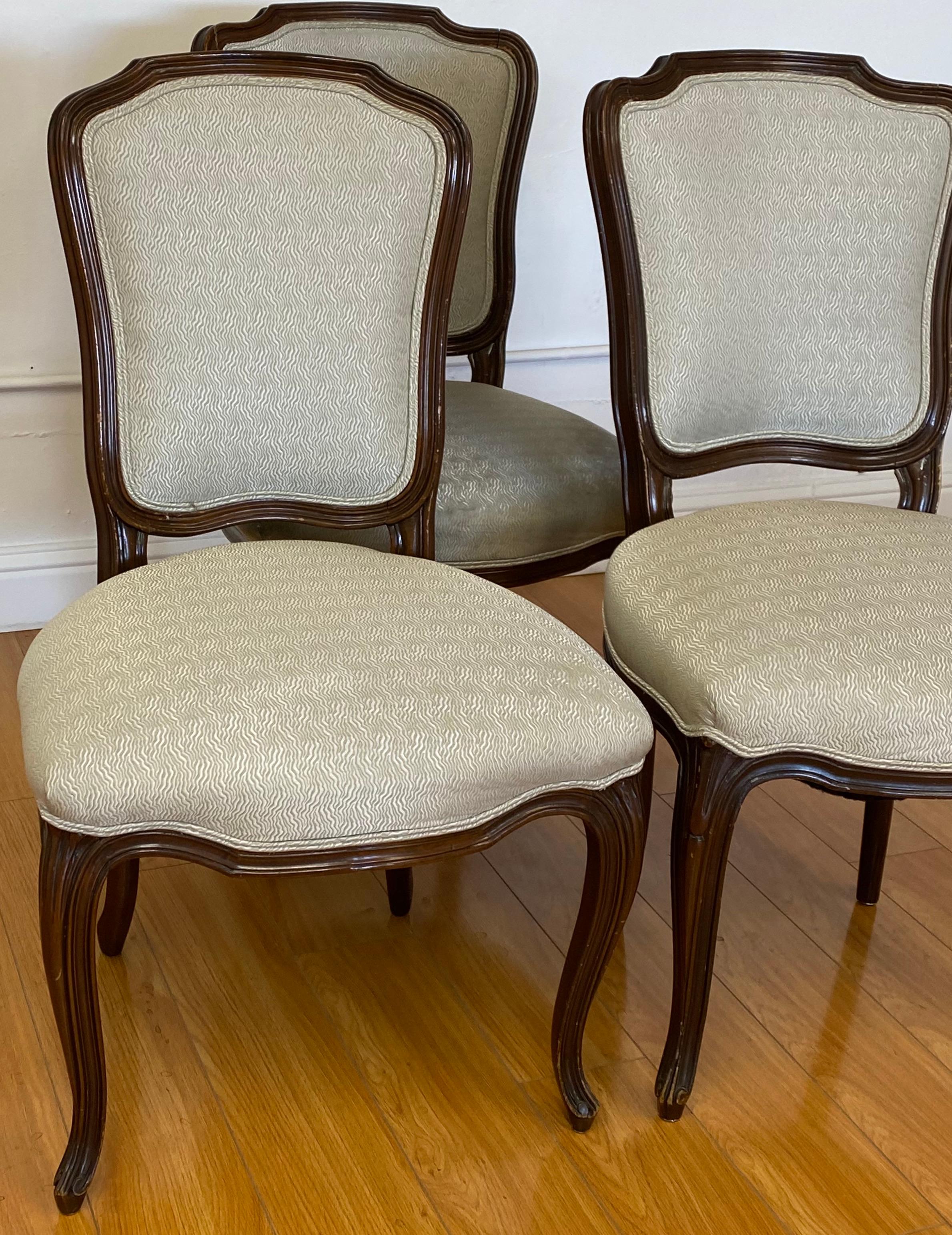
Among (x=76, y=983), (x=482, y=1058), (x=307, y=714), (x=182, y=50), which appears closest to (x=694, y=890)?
(x=482, y=1058)

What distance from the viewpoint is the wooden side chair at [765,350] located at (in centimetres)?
136

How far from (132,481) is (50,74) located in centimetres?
108

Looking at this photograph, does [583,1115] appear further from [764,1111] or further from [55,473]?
[55,473]

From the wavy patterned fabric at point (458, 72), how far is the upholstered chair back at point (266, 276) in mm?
553

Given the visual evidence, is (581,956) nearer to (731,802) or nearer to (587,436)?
(731,802)

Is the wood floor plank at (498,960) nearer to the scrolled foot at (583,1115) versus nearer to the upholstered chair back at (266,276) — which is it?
the scrolled foot at (583,1115)

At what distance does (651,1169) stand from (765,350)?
0.98 meters

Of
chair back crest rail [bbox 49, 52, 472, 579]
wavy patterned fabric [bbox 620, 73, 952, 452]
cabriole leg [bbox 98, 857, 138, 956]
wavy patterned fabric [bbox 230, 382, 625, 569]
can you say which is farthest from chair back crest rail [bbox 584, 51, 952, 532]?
cabriole leg [bbox 98, 857, 138, 956]

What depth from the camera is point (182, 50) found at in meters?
2.25

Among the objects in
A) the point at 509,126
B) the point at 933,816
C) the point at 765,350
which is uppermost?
the point at 509,126

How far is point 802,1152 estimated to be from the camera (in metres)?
1.34

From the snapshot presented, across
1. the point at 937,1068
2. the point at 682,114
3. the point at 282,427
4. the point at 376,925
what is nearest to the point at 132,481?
the point at 282,427

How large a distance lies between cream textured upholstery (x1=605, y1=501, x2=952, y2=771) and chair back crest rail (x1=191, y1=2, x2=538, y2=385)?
76 centimetres

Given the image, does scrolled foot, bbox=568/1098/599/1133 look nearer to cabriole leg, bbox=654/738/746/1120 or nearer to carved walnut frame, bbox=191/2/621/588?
cabriole leg, bbox=654/738/746/1120
